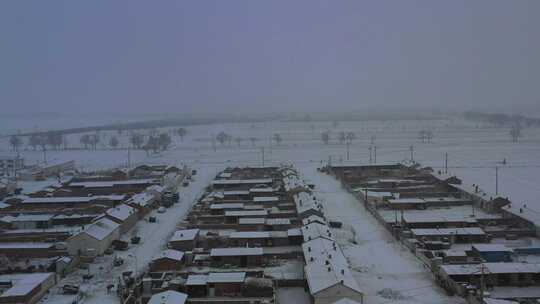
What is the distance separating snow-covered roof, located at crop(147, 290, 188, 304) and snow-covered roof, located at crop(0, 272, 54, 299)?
3.07 metres

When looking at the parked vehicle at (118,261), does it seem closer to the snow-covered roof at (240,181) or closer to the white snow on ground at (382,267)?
the white snow on ground at (382,267)

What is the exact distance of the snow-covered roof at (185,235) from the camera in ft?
47.4

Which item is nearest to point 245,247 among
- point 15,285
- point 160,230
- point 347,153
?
point 160,230

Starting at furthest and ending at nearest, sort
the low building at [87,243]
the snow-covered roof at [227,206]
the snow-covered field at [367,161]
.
Result: the snow-covered roof at [227,206]
the low building at [87,243]
the snow-covered field at [367,161]

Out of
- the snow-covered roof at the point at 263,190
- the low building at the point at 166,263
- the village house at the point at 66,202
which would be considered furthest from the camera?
the snow-covered roof at the point at 263,190

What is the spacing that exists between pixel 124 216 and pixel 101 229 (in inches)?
83.2

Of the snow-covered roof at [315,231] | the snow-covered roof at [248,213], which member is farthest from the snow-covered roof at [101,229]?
the snow-covered roof at [315,231]

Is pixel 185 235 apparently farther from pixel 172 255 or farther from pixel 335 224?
pixel 335 224

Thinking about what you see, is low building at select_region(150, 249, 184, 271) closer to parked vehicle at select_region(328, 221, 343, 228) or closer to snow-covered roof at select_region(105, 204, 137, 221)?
snow-covered roof at select_region(105, 204, 137, 221)

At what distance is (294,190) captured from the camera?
20.3 m

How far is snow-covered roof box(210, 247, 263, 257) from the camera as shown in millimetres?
13281

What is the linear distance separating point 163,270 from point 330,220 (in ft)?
21.9

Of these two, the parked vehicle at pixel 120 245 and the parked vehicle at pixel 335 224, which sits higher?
the parked vehicle at pixel 335 224

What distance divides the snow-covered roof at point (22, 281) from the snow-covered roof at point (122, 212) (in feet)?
13.7
